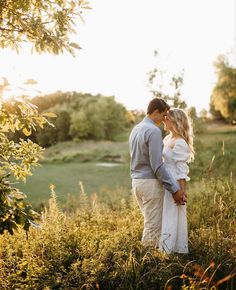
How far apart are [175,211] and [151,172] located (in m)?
0.58

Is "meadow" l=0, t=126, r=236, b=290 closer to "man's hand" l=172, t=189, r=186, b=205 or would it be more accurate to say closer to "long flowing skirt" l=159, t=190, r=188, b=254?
"long flowing skirt" l=159, t=190, r=188, b=254

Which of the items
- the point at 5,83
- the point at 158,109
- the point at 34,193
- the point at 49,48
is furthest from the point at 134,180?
the point at 34,193

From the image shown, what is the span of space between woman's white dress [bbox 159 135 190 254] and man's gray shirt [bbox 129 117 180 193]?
0.71 ft

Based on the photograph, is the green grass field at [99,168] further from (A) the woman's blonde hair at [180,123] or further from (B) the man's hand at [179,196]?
(B) the man's hand at [179,196]

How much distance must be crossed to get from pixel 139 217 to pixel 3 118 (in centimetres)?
357

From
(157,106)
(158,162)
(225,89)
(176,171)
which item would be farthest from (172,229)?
(225,89)

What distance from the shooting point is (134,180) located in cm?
537

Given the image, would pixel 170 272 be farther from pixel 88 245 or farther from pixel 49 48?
pixel 49 48

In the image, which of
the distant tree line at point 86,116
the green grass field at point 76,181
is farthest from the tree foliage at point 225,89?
the green grass field at point 76,181

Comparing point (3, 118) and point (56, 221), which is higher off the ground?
point (3, 118)

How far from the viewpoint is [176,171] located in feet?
17.8

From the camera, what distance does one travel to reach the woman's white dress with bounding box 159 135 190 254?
17.3 ft

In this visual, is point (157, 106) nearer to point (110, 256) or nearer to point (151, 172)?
point (151, 172)

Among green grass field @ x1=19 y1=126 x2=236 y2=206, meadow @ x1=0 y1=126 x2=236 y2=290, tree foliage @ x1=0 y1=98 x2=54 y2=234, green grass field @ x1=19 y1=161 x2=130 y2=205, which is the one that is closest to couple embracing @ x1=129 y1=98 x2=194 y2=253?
meadow @ x1=0 y1=126 x2=236 y2=290
